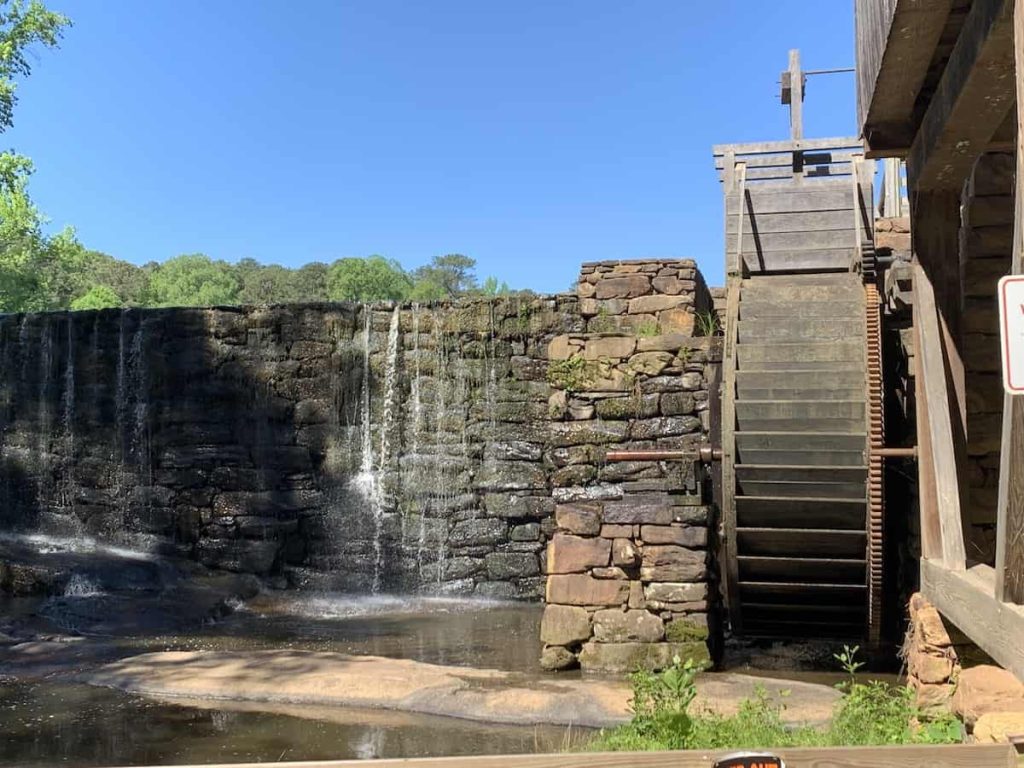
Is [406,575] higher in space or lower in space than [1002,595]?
lower

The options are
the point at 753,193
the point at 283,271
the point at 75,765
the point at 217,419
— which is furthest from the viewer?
the point at 283,271

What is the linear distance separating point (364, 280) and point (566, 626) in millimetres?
35700

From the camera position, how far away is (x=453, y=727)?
507 centimetres

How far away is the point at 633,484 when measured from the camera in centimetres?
670

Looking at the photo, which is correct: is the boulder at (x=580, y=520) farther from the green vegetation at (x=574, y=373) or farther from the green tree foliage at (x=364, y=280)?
the green tree foliage at (x=364, y=280)

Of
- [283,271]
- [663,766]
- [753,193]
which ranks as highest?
[283,271]

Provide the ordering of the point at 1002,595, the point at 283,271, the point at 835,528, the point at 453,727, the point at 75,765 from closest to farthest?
the point at 1002,595 < the point at 75,765 < the point at 453,727 < the point at 835,528 < the point at 283,271

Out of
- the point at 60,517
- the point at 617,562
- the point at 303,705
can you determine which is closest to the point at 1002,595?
the point at 617,562

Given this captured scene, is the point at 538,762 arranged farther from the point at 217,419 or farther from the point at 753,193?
the point at 217,419

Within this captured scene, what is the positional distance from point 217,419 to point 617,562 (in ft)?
22.6

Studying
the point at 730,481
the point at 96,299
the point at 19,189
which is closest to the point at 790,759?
the point at 730,481

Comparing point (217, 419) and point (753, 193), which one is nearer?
point (753, 193)

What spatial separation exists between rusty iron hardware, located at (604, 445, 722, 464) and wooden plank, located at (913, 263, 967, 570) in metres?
2.17

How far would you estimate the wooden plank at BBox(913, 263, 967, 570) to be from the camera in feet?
12.9
